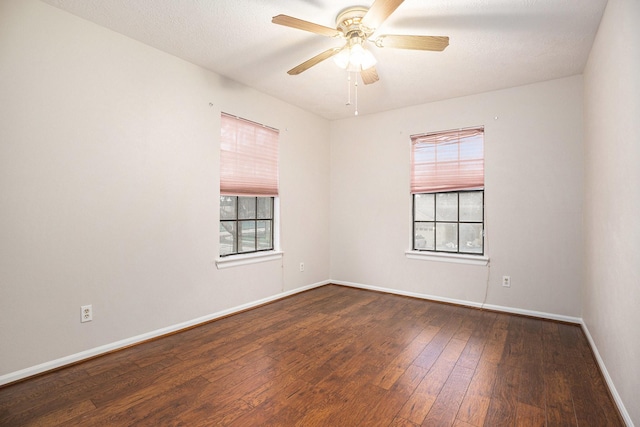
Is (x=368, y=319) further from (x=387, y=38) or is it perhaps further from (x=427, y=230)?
(x=387, y=38)

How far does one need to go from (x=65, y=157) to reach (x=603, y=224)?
4048mm

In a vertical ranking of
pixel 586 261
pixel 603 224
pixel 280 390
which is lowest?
pixel 280 390

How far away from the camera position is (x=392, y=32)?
2.62m

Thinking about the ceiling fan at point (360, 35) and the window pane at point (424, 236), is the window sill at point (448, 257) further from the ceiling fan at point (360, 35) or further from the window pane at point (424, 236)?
the ceiling fan at point (360, 35)

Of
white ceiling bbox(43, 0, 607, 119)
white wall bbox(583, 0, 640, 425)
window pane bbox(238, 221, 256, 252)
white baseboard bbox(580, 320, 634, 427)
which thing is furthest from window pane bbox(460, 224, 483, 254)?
window pane bbox(238, 221, 256, 252)

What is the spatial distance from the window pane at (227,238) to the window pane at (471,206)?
2831 millimetres

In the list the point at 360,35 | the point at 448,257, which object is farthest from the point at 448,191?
the point at 360,35

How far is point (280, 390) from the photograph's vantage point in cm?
207

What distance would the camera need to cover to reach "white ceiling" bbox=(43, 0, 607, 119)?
227 cm

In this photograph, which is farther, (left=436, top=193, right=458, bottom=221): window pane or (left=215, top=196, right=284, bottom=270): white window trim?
(left=436, top=193, right=458, bottom=221): window pane

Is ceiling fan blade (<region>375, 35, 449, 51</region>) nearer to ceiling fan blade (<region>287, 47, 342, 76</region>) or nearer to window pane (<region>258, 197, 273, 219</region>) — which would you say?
ceiling fan blade (<region>287, 47, 342, 76</region>)

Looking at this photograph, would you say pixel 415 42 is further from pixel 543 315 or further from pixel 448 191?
pixel 543 315

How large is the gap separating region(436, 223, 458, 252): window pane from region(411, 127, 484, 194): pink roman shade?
49 cm

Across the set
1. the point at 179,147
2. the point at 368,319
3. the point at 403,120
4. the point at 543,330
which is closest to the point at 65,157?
the point at 179,147
